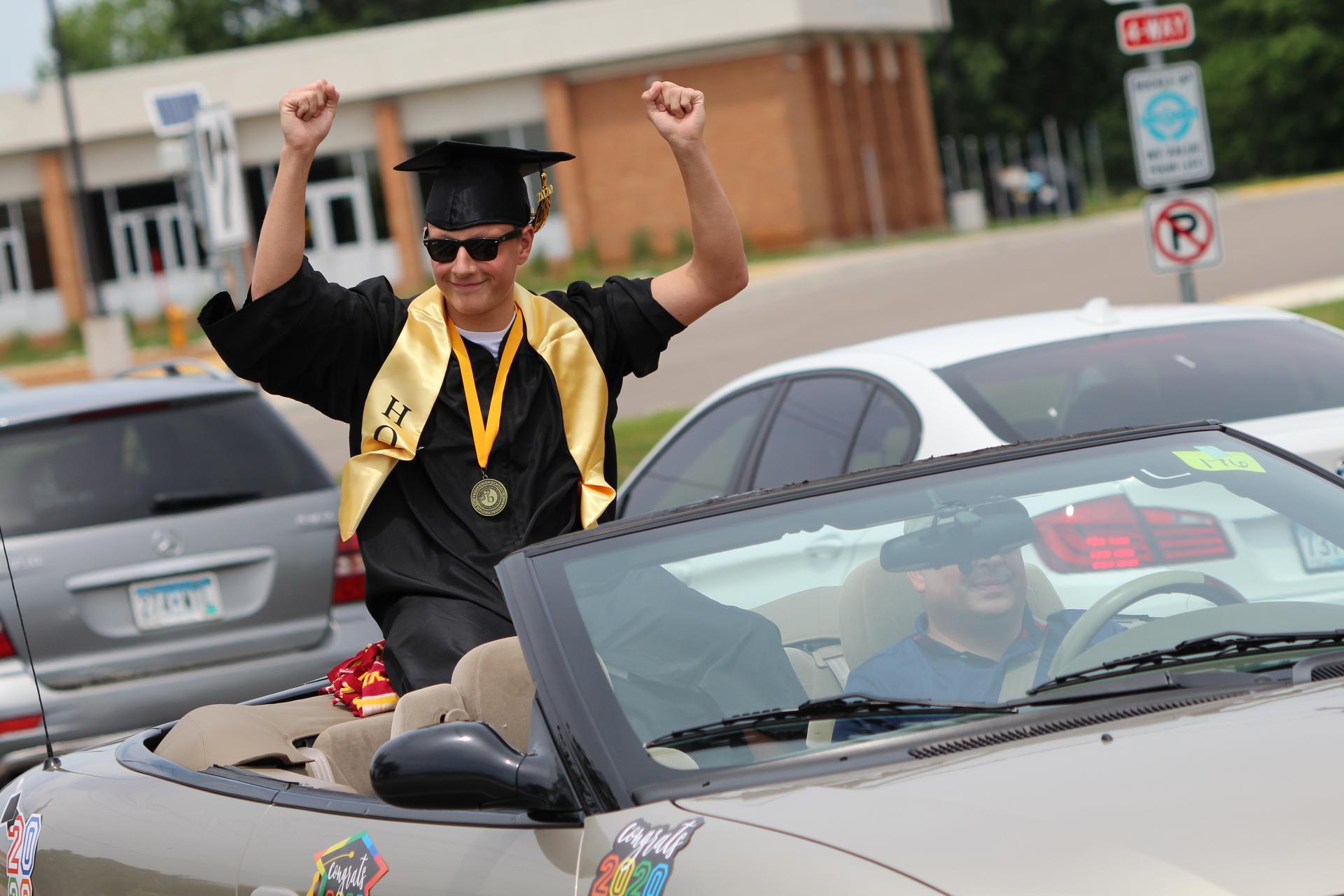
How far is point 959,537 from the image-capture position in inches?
131

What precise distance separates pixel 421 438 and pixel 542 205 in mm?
806

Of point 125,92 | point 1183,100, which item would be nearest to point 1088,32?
point 125,92

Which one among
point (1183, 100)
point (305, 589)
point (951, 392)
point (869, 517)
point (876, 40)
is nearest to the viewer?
point (869, 517)

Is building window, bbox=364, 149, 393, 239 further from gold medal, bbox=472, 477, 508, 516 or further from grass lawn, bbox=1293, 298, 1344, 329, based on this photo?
gold medal, bbox=472, 477, 508, 516

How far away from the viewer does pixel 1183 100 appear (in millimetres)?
12688

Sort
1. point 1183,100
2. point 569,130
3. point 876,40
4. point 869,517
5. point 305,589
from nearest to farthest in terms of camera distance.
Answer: point 869,517 < point 305,589 < point 1183,100 < point 569,130 < point 876,40

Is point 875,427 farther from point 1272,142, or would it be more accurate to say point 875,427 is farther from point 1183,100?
point 1272,142

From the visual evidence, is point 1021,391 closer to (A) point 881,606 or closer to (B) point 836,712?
(A) point 881,606

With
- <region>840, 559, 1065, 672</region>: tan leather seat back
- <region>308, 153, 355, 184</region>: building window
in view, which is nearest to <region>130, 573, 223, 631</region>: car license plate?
Answer: <region>840, 559, 1065, 672</region>: tan leather seat back

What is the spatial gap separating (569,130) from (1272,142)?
36094mm

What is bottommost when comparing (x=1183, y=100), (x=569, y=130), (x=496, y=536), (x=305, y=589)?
(x=305, y=589)

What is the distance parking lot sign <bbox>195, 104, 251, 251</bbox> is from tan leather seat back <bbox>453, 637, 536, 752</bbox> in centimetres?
939

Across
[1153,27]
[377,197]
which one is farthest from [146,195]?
[1153,27]

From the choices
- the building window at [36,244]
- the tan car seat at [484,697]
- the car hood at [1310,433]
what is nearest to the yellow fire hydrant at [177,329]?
the building window at [36,244]
